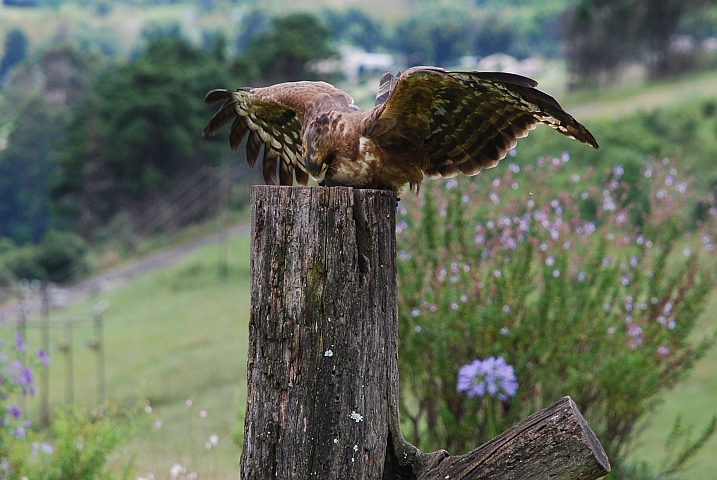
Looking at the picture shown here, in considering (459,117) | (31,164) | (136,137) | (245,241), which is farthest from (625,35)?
(459,117)

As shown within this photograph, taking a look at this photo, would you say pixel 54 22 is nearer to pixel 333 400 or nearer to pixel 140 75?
pixel 140 75

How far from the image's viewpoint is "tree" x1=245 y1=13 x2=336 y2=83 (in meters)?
28.6

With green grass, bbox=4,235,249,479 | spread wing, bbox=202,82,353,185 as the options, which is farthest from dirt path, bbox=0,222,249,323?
spread wing, bbox=202,82,353,185

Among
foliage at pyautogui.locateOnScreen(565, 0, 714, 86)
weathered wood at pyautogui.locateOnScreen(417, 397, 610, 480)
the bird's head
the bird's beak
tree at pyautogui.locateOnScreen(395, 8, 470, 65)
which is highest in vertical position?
tree at pyautogui.locateOnScreen(395, 8, 470, 65)

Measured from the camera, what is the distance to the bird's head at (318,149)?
293 cm

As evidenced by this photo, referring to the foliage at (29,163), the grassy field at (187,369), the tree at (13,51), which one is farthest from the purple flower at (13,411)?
the tree at (13,51)

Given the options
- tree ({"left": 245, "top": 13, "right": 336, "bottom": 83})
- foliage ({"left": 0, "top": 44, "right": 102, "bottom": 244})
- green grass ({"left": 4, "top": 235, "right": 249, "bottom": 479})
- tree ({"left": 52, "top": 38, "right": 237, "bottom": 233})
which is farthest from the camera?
foliage ({"left": 0, "top": 44, "right": 102, "bottom": 244})

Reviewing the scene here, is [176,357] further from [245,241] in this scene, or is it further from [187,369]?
[245,241]

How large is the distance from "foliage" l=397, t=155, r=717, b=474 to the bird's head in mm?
2170

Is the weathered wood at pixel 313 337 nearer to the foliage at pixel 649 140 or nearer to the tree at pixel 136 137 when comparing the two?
the foliage at pixel 649 140

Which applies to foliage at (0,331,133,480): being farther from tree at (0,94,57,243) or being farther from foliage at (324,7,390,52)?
foliage at (324,7,390,52)

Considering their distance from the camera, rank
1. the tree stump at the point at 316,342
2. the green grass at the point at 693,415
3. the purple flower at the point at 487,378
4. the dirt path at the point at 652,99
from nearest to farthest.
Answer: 1. the tree stump at the point at 316,342
2. the purple flower at the point at 487,378
3. the green grass at the point at 693,415
4. the dirt path at the point at 652,99

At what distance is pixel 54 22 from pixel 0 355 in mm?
95061

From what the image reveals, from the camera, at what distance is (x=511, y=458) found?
97.1 inches
